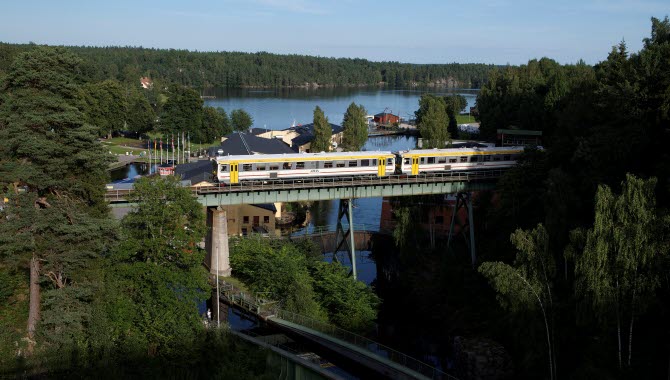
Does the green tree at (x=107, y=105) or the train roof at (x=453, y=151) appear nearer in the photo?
the train roof at (x=453, y=151)

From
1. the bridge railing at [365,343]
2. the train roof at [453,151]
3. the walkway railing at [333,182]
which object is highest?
the train roof at [453,151]

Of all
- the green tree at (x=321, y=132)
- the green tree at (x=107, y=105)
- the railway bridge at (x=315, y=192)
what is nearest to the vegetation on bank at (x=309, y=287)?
the railway bridge at (x=315, y=192)

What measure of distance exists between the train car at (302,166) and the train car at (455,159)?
1.36 metres

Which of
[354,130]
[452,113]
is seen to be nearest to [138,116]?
[354,130]

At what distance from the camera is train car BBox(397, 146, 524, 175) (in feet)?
165

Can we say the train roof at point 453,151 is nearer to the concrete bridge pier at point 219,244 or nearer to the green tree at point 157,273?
the concrete bridge pier at point 219,244

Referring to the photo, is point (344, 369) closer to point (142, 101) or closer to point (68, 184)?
point (68, 184)

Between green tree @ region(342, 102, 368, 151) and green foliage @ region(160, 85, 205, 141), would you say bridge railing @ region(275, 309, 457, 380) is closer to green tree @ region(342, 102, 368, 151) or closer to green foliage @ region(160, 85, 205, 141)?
green tree @ region(342, 102, 368, 151)

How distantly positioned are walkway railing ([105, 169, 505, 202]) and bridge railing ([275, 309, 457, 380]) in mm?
9641

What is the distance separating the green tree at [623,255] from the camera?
27.4 m

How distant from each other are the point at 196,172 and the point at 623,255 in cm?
3157

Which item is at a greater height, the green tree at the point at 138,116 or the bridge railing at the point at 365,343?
the green tree at the point at 138,116

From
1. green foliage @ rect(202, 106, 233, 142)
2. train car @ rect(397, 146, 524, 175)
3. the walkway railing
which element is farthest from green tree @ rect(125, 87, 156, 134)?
train car @ rect(397, 146, 524, 175)

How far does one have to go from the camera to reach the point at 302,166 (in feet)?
158
